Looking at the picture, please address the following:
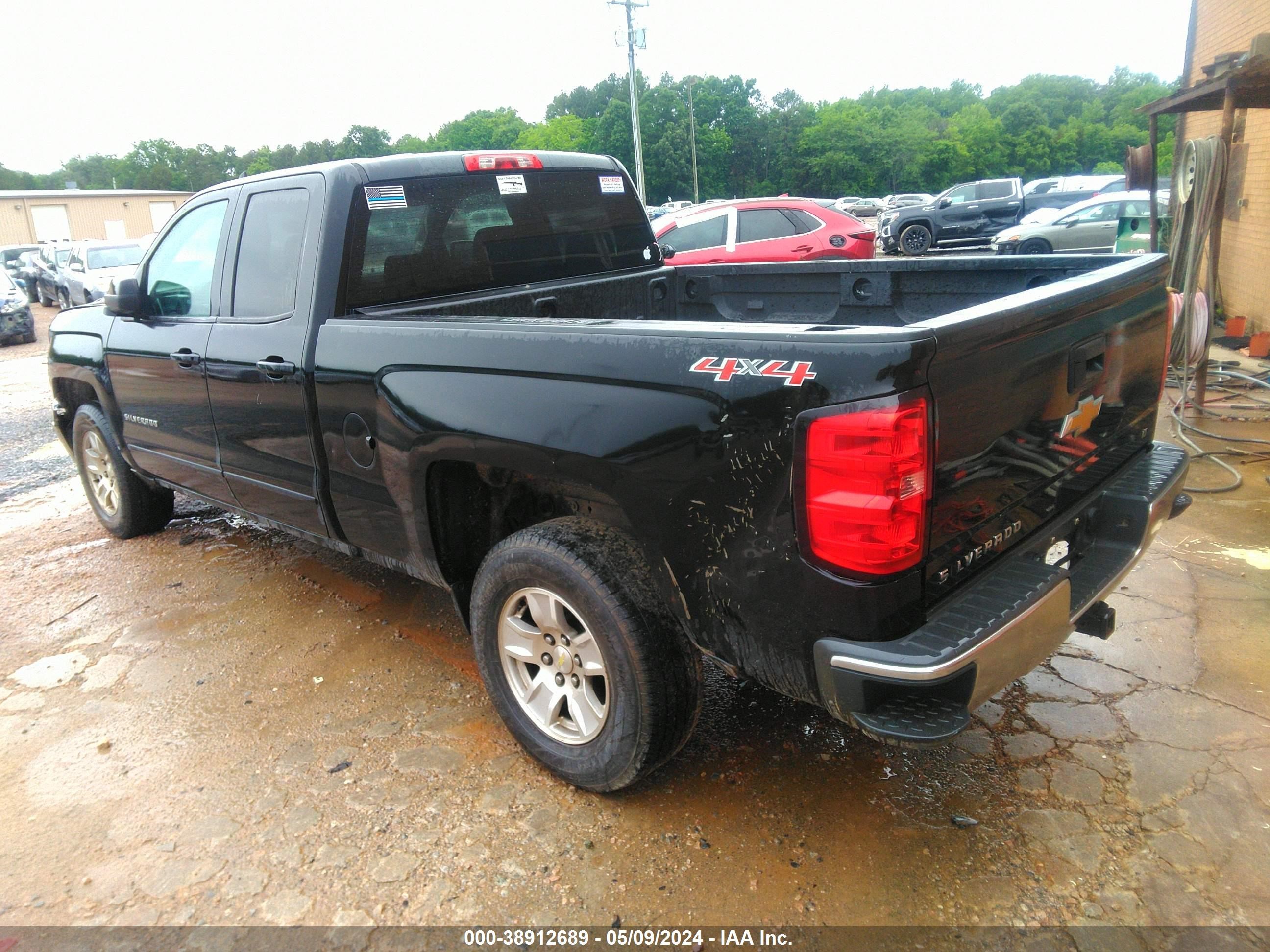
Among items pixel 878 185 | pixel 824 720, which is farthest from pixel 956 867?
pixel 878 185

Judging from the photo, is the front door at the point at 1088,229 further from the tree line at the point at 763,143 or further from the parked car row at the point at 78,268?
the tree line at the point at 763,143

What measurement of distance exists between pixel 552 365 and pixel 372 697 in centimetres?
175

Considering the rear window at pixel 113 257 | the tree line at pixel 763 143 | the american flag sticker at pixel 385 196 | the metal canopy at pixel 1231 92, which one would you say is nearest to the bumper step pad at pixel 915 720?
the american flag sticker at pixel 385 196

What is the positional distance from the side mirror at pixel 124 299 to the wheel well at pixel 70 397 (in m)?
1.06

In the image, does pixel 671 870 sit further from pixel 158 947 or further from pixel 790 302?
pixel 790 302

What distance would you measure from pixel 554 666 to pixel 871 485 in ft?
4.20

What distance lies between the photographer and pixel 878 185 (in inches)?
3088

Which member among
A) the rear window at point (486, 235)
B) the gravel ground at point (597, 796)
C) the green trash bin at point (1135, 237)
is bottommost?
the gravel ground at point (597, 796)

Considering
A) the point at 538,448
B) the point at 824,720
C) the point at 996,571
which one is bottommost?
the point at 824,720

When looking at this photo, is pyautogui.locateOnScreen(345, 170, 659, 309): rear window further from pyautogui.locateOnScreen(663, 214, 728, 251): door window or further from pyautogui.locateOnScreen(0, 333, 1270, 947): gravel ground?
pyautogui.locateOnScreen(663, 214, 728, 251): door window

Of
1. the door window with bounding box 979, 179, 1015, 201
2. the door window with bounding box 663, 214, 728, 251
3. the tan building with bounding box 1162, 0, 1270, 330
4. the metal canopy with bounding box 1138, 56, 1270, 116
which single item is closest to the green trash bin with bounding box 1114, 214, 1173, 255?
the tan building with bounding box 1162, 0, 1270, 330

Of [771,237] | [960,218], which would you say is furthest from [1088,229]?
[771,237]

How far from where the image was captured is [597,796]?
276 centimetres

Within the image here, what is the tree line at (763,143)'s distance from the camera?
7481 cm
